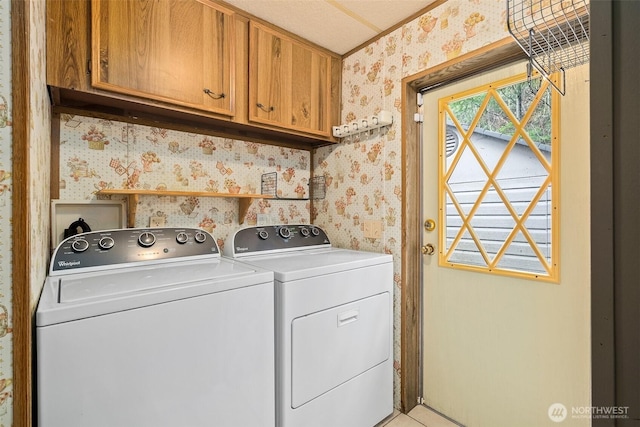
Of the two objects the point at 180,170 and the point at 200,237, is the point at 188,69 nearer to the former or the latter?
the point at 180,170

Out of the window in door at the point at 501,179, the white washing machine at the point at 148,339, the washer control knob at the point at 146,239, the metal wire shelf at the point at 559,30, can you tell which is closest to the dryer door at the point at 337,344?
the white washing machine at the point at 148,339

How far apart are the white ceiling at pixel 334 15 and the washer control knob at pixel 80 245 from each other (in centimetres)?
143

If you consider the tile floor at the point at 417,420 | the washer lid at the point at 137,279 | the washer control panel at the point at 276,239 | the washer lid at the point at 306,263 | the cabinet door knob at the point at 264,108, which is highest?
the cabinet door knob at the point at 264,108

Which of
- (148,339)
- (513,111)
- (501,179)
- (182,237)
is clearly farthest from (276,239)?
(513,111)

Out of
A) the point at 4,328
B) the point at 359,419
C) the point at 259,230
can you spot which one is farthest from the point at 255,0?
the point at 359,419

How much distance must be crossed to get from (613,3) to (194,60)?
1579 mm

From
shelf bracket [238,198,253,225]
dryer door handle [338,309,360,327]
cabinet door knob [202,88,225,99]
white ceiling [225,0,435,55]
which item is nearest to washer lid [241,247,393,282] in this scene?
dryer door handle [338,309,360,327]

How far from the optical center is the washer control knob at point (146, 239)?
145cm

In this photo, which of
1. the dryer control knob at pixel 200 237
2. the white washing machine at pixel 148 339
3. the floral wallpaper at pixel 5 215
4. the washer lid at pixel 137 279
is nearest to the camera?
the floral wallpaper at pixel 5 215

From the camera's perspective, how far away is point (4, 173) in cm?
64

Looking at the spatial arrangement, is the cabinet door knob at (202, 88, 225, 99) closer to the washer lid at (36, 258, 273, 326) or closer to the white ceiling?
the white ceiling

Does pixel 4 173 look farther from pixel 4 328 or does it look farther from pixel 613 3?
pixel 613 3

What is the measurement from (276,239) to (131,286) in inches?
37.3

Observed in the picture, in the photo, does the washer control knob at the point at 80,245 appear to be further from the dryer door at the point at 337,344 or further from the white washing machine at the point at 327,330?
the dryer door at the point at 337,344
